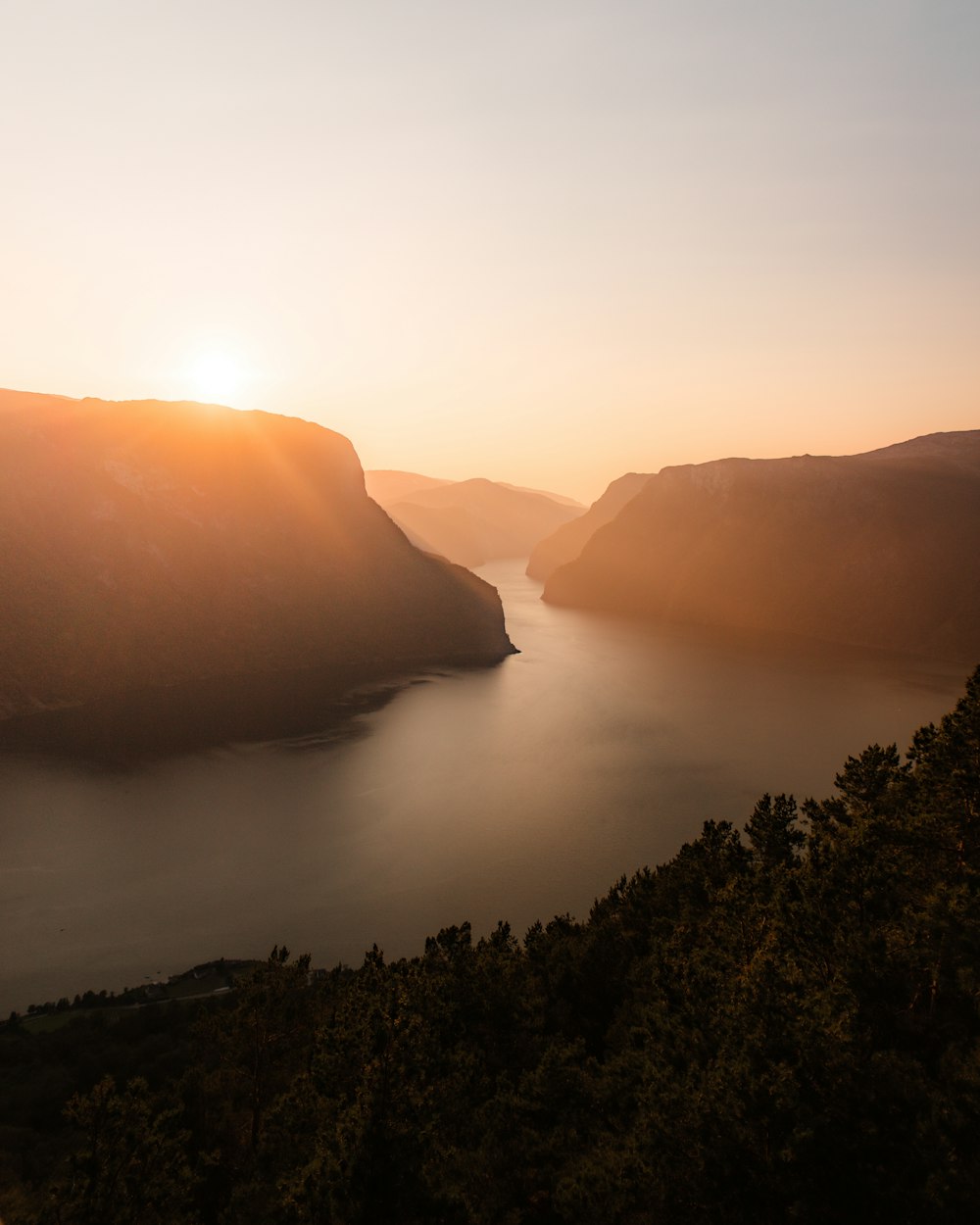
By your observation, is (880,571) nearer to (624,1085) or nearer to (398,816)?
(398,816)

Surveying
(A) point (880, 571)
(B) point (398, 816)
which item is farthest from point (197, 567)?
(A) point (880, 571)

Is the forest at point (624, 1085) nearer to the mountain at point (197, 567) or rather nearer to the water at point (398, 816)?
the water at point (398, 816)

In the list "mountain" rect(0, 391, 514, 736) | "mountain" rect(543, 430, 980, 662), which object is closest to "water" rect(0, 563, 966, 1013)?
"mountain" rect(0, 391, 514, 736)

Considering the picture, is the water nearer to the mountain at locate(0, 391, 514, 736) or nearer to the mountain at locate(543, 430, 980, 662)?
the mountain at locate(0, 391, 514, 736)

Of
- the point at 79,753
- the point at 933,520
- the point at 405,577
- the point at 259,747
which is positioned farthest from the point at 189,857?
the point at 933,520

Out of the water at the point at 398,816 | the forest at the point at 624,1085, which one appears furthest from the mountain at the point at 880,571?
the forest at the point at 624,1085

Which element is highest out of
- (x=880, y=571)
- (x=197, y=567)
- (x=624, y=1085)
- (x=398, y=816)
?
(x=197, y=567)
